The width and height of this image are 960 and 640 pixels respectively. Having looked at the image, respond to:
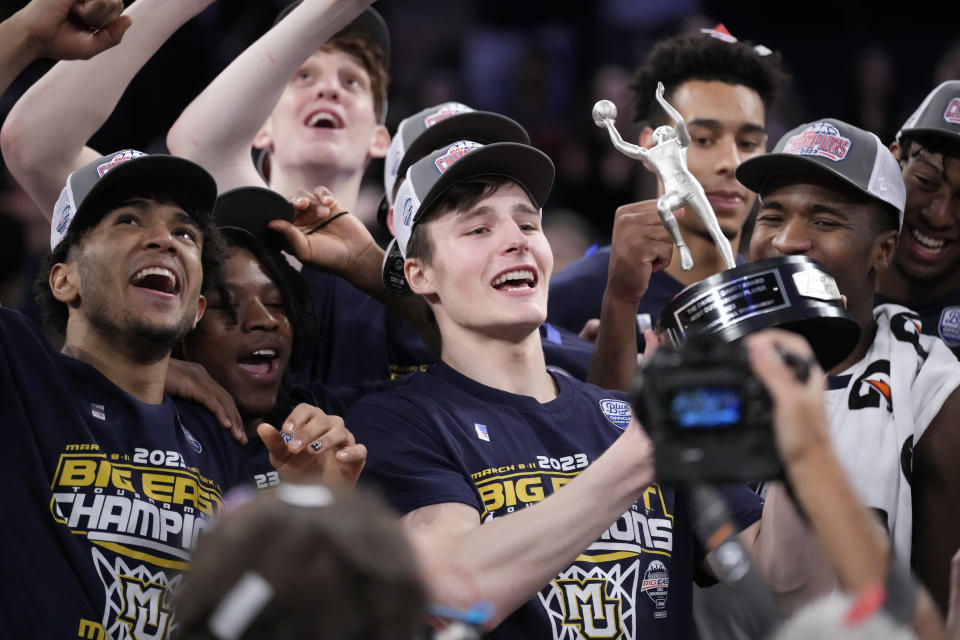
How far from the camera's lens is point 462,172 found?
3.04m

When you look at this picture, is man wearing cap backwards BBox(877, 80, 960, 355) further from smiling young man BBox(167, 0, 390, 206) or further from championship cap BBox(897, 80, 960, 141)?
smiling young man BBox(167, 0, 390, 206)

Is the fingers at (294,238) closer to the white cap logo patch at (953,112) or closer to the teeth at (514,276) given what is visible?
the teeth at (514,276)

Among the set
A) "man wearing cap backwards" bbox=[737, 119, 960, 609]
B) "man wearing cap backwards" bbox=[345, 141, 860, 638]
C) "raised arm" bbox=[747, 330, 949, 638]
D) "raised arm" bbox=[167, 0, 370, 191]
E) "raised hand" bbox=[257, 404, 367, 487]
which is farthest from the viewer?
"raised arm" bbox=[167, 0, 370, 191]

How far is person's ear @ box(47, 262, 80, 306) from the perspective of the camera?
9.99ft

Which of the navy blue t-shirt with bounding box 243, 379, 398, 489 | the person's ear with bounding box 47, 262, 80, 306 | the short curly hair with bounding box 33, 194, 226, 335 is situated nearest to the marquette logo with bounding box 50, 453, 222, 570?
the navy blue t-shirt with bounding box 243, 379, 398, 489

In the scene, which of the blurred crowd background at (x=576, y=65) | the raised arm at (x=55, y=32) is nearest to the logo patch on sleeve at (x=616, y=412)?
the raised arm at (x=55, y=32)

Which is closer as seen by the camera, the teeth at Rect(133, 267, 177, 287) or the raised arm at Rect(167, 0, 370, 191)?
the teeth at Rect(133, 267, 177, 287)

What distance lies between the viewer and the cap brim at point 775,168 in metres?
3.16

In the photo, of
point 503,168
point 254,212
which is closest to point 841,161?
point 503,168

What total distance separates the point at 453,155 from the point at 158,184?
0.76 meters

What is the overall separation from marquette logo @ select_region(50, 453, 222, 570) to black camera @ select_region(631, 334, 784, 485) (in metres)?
1.51

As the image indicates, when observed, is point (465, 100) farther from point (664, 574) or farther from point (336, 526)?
point (336, 526)

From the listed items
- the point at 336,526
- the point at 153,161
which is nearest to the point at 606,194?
the point at 153,161

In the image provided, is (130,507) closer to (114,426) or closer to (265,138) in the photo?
(114,426)
